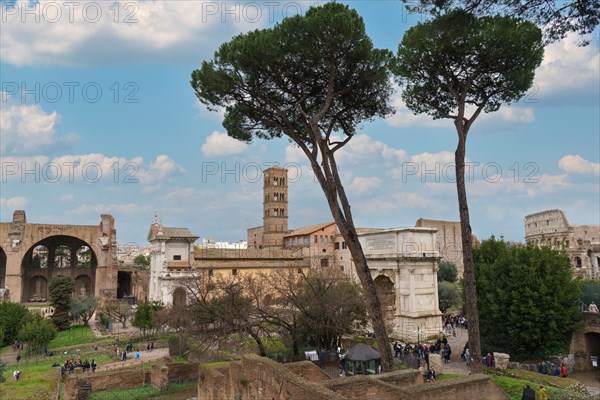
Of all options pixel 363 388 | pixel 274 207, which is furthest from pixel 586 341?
pixel 274 207

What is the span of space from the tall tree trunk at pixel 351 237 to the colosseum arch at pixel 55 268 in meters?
38.6

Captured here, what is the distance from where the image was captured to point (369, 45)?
12789 millimetres

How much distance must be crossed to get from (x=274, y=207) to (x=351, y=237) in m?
43.3

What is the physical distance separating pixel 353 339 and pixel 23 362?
17.7m

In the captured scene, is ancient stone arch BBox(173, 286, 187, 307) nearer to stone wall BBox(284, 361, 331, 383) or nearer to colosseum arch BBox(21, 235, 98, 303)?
colosseum arch BBox(21, 235, 98, 303)

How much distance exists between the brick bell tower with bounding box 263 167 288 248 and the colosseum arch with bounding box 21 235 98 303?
19.3 meters

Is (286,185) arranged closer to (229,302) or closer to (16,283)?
(16,283)

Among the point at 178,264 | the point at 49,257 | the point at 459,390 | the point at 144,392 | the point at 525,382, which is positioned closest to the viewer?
the point at 459,390

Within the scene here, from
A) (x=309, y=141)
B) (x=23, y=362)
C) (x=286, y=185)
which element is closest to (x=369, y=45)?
(x=309, y=141)

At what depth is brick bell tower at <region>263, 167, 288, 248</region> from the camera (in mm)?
54562

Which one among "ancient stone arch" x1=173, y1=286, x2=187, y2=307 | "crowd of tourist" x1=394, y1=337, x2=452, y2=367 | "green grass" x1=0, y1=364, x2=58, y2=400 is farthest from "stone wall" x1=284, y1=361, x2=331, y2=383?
"ancient stone arch" x1=173, y1=286, x2=187, y2=307

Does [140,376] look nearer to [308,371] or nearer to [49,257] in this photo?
[308,371]

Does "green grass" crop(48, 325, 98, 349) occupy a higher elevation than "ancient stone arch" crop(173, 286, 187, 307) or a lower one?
lower

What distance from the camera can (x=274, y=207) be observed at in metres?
55.2
